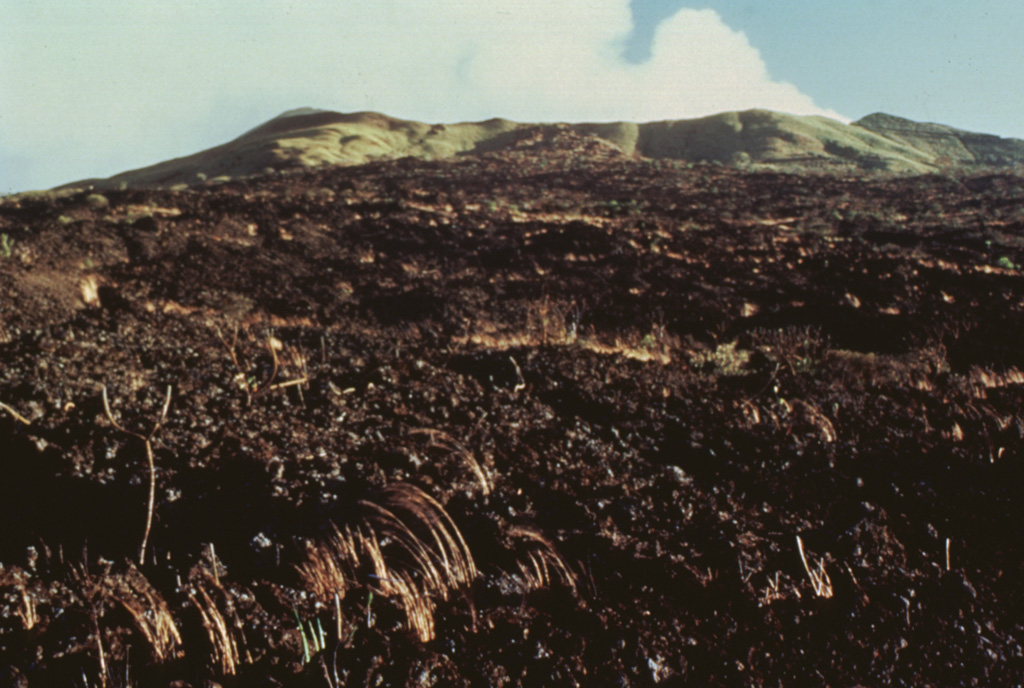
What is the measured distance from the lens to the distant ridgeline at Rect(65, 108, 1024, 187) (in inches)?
1246

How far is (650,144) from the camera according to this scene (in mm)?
41344

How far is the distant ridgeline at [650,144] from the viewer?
3166 cm

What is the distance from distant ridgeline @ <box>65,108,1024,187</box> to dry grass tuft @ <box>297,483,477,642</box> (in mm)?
29993

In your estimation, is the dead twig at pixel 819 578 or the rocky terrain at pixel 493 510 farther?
the dead twig at pixel 819 578

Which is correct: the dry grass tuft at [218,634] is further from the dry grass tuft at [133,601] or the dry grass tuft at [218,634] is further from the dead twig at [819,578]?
the dead twig at [819,578]

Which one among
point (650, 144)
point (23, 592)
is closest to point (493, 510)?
point (23, 592)

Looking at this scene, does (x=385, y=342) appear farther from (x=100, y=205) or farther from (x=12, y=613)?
(x=100, y=205)

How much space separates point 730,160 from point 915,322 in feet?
104

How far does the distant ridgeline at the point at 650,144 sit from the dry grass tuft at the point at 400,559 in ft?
98.4

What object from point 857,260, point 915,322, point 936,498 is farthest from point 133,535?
point 857,260

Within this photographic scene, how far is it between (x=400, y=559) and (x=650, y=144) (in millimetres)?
43986

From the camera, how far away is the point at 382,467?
8.07 ft

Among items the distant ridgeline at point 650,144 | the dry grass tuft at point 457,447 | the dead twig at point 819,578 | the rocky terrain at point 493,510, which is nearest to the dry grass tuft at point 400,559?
the rocky terrain at point 493,510

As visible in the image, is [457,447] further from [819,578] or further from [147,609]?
[819,578]
